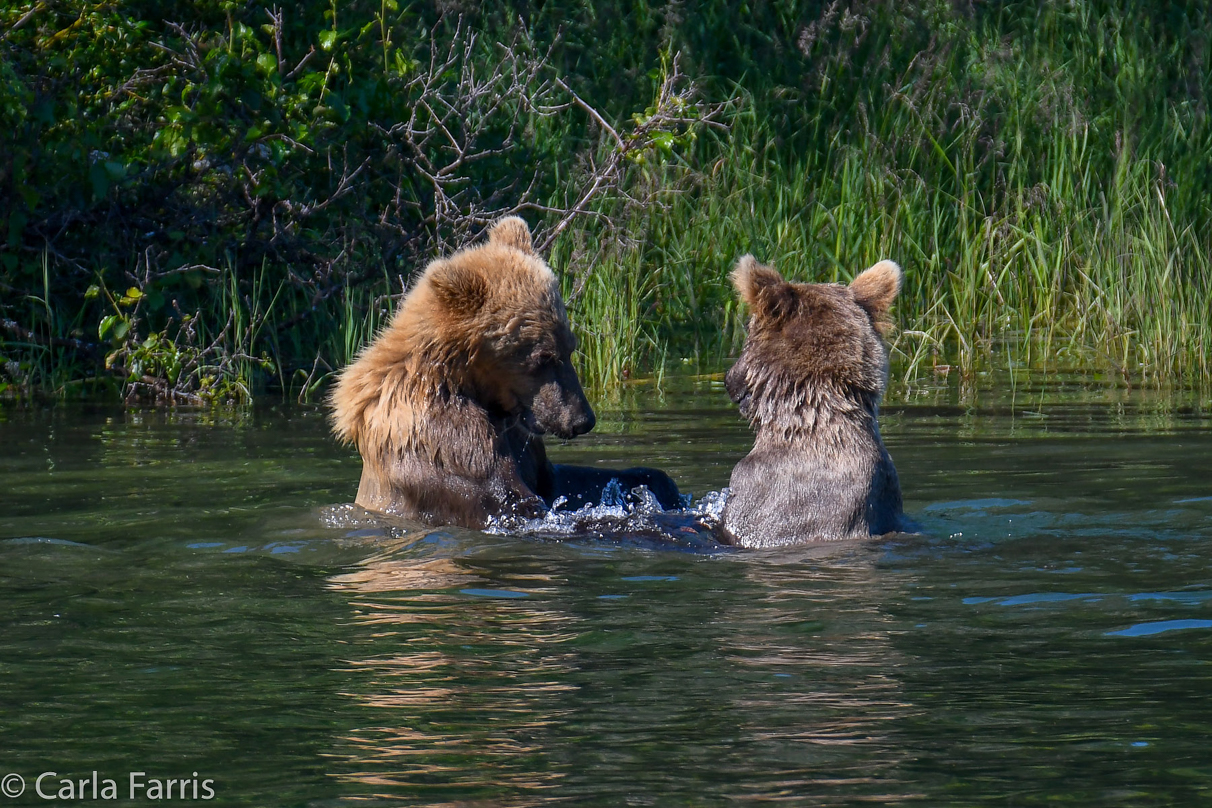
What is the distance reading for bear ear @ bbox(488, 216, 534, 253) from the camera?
7.22 m

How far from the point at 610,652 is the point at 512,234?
3.19 meters

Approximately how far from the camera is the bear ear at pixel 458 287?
21.5ft

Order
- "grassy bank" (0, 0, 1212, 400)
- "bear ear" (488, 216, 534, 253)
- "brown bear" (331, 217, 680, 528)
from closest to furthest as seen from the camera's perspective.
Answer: "brown bear" (331, 217, 680, 528)
"bear ear" (488, 216, 534, 253)
"grassy bank" (0, 0, 1212, 400)

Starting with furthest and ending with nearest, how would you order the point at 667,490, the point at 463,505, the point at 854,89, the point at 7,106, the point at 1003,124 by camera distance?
1. the point at 854,89
2. the point at 1003,124
3. the point at 7,106
4. the point at 667,490
5. the point at 463,505

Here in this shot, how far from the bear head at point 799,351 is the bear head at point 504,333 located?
2.90ft

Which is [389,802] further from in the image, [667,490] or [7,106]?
[7,106]

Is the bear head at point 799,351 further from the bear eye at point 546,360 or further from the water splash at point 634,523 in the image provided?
the bear eye at point 546,360

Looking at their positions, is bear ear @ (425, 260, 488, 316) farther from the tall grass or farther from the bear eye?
the tall grass

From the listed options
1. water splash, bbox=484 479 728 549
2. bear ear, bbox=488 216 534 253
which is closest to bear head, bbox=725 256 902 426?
water splash, bbox=484 479 728 549

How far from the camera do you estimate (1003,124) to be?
1354 centimetres

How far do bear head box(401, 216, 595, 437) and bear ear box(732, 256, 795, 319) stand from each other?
948 mm

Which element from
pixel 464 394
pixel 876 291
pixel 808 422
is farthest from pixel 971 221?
pixel 808 422

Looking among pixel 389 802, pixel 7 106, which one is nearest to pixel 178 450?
pixel 7 106

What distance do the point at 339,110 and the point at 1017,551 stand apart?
6343 mm
